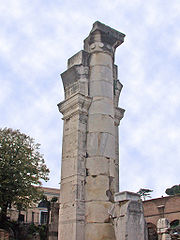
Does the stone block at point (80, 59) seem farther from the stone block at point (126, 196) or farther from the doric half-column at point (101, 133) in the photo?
the stone block at point (126, 196)

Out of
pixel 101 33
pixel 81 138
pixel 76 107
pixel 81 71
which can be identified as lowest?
pixel 81 138

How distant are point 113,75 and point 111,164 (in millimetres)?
2907

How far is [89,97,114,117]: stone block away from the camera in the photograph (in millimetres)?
8734

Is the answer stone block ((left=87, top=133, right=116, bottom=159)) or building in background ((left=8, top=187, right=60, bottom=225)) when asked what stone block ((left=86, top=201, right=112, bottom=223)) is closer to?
stone block ((left=87, top=133, right=116, bottom=159))

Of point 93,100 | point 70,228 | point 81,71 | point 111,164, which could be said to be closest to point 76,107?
point 93,100

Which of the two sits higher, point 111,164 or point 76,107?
point 76,107

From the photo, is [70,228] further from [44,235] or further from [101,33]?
[44,235]

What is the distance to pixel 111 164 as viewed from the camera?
8.38 m

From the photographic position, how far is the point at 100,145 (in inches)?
329

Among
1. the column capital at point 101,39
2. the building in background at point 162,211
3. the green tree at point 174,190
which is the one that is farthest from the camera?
the green tree at point 174,190

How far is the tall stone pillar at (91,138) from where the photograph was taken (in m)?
7.66

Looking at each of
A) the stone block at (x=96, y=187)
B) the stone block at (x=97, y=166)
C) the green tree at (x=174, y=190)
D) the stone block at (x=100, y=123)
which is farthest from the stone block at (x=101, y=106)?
the green tree at (x=174, y=190)

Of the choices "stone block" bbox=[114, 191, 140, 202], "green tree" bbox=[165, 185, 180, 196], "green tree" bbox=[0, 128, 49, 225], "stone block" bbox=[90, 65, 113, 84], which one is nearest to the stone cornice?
"stone block" bbox=[90, 65, 113, 84]

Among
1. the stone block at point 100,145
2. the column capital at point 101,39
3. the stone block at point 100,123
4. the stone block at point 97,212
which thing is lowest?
the stone block at point 97,212
